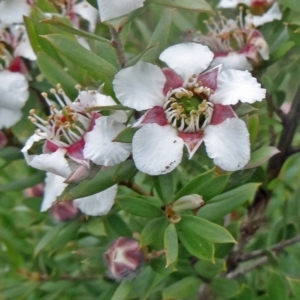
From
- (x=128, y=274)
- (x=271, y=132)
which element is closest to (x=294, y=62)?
(x=271, y=132)

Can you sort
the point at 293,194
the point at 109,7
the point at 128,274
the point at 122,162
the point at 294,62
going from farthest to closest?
1. the point at 293,194
2. the point at 294,62
3. the point at 128,274
4. the point at 122,162
5. the point at 109,7

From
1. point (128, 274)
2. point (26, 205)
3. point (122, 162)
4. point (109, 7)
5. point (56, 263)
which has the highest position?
point (109, 7)

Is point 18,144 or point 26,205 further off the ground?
point 18,144

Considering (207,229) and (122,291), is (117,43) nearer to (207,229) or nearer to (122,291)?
(207,229)

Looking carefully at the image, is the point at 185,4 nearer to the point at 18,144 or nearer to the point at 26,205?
the point at 18,144

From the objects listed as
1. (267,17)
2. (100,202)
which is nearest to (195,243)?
(100,202)

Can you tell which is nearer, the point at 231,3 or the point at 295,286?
the point at 295,286

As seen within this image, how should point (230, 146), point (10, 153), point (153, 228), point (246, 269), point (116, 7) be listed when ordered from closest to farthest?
1. point (116, 7)
2. point (230, 146)
3. point (153, 228)
4. point (10, 153)
5. point (246, 269)
